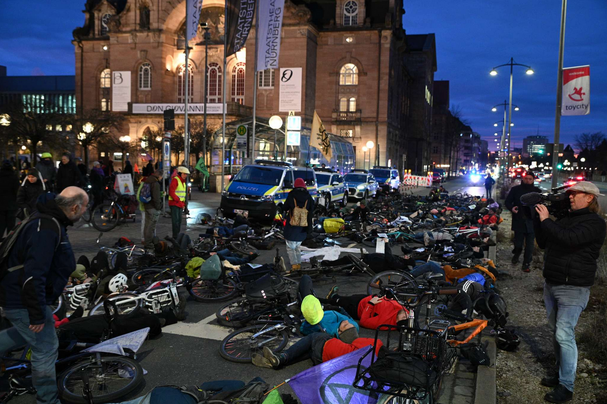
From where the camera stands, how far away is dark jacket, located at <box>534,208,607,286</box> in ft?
16.2

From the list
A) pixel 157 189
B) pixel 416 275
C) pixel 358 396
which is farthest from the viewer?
pixel 157 189

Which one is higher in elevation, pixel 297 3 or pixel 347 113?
pixel 297 3

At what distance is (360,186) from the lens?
101 ft

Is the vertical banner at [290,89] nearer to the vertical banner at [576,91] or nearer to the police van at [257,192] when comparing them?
the police van at [257,192]

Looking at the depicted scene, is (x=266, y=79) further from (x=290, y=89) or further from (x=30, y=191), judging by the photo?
(x=30, y=191)

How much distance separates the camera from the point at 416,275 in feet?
27.9

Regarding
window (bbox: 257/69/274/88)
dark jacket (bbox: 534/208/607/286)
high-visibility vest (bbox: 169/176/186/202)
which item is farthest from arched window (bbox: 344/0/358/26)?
dark jacket (bbox: 534/208/607/286)

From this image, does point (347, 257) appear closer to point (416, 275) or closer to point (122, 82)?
point (416, 275)

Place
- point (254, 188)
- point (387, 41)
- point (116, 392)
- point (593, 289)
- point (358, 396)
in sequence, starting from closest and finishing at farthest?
point (358, 396)
point (116, 392)
point (593, 289)
point (254, 188)
point (387, 41)

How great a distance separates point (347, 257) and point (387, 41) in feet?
168

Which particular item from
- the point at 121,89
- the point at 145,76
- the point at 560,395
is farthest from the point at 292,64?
the point at 560,395

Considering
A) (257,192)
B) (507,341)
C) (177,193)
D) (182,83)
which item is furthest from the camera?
(182,83)

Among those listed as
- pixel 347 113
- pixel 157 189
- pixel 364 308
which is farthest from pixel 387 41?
pixel 364 308

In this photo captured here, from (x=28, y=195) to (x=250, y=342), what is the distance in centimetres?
881
